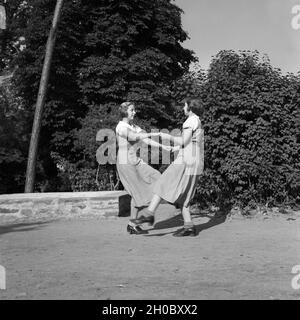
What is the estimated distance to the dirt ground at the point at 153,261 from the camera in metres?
4.31

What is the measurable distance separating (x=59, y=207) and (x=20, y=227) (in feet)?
3.40

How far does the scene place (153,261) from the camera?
561 centimetres

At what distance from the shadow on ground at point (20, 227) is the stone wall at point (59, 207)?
360 mm

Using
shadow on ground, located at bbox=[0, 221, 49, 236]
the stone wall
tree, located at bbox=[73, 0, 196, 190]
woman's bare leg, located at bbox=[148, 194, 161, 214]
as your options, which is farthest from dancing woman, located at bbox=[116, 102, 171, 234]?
tree, located at bbox=[73, 0, 196, 190]

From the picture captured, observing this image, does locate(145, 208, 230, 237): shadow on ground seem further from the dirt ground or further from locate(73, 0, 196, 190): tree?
locate(73, 0, 196, 190): tree

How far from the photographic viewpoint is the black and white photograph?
4.79 metres

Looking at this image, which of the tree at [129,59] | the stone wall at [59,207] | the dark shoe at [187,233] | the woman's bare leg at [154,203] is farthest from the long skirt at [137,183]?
the tree at [129,59]

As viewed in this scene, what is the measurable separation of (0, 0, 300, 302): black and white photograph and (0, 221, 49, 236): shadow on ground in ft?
0.16

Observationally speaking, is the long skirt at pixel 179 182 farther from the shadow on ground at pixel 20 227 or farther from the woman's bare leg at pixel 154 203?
the shadow on ground at pixel 20 227

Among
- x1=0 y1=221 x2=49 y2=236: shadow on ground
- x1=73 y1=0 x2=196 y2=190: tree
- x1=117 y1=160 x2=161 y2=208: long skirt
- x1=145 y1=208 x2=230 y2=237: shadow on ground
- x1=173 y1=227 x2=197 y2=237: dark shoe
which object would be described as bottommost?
x1=0 y1=221 x2=49 y2=236: shadow on ground

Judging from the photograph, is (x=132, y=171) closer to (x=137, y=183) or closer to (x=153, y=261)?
(x=137, y=183)

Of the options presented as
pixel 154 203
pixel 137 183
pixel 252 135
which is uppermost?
pixel 252 135

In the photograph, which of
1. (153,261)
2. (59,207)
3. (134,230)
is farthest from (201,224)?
(153,261)

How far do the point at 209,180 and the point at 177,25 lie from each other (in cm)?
1615
